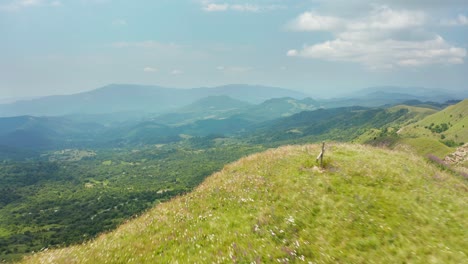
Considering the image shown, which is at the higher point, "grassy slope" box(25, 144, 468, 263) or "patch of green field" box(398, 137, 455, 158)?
"grassy slope" box(25, 144, 468, 263)

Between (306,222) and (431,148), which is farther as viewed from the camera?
(431,148)

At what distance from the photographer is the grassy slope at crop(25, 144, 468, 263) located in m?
12.9

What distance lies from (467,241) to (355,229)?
524 centimetres

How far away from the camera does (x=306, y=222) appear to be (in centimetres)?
1578

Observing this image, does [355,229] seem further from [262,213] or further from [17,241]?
[17,241]

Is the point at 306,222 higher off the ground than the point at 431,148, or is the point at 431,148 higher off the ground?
the point at 306,222

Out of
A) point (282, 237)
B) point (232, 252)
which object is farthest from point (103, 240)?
point (282, 237)

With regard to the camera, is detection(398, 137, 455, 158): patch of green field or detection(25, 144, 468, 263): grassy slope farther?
detection(398, 137, 455, 158): patch of green field

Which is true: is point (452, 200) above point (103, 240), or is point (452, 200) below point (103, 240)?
above

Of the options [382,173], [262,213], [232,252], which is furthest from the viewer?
[382,173]

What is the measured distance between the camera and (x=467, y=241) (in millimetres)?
13594

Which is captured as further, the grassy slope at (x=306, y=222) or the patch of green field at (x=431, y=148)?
the patch of green field at (x=431, y=148)

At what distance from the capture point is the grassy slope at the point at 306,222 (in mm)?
12898

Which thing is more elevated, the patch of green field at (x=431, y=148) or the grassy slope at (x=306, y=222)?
the grassy slope at (x=306, y=222)
